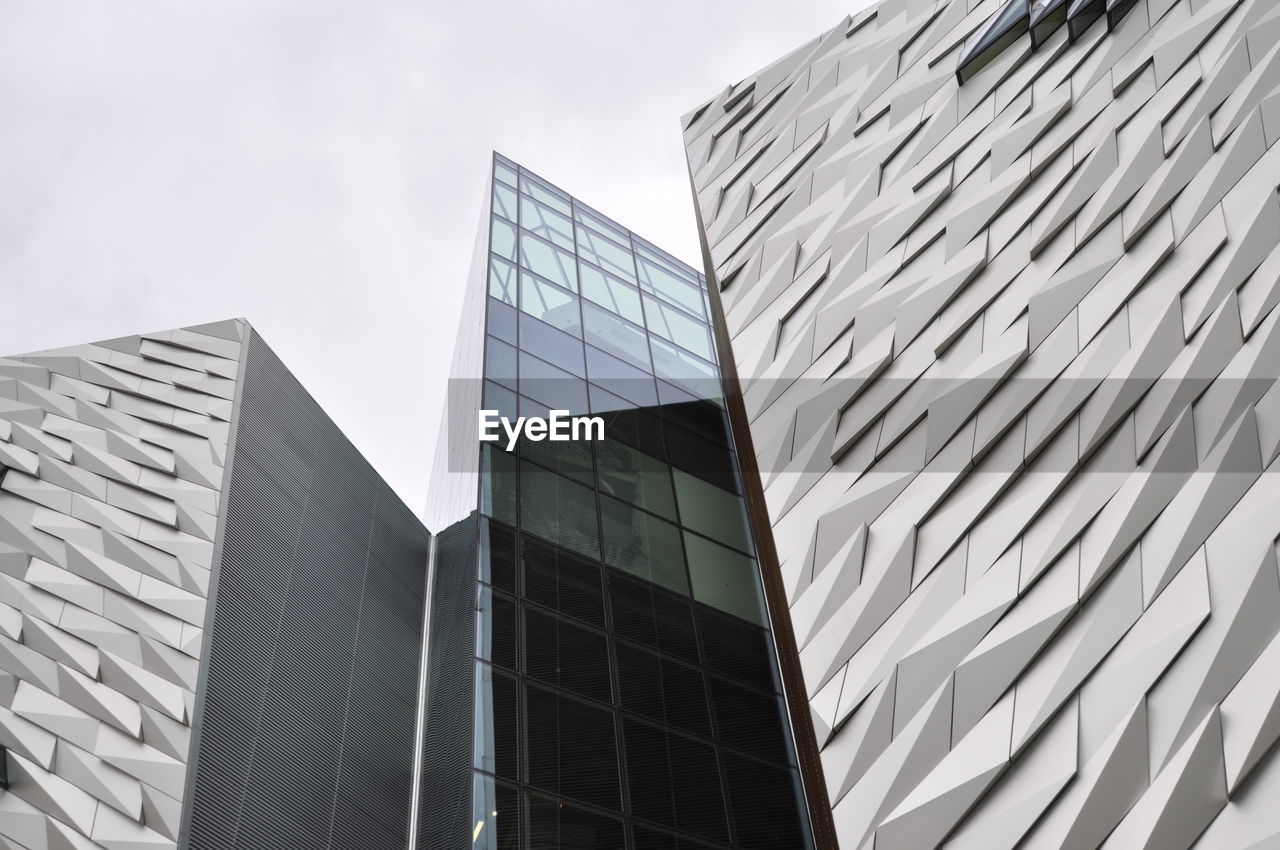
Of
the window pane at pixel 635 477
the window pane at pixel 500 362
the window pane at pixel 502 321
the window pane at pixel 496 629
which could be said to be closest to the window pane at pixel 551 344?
the window pane at pixel 502 321

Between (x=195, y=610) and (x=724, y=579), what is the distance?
26.2 ft

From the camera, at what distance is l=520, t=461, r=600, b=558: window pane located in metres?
15.8

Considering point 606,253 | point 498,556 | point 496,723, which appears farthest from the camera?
point 606,253

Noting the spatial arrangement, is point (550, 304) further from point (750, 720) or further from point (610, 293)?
point (750, 720)

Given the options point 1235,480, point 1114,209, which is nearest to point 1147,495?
point 1235,480

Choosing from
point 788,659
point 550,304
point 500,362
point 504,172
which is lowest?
point 788,659

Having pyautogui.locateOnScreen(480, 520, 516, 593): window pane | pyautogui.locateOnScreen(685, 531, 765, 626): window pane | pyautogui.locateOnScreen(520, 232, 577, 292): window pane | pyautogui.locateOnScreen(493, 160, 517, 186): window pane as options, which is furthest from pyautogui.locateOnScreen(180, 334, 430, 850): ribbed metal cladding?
pyautogui.locateOnScreen(493, 160, 517, 186): window pane

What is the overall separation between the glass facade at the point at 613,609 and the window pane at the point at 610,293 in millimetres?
138

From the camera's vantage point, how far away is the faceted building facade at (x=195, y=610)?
44.9 ft

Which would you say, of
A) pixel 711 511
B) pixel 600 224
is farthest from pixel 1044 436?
pixel 600 224

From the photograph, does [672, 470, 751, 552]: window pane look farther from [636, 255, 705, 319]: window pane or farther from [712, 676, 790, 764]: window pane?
[636, 255, 705, 319]: window pane

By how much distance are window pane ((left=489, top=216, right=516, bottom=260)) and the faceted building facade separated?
195 inches

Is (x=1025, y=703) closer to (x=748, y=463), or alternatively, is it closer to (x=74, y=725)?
(x=748, y=463)

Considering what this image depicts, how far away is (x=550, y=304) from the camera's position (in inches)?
831
